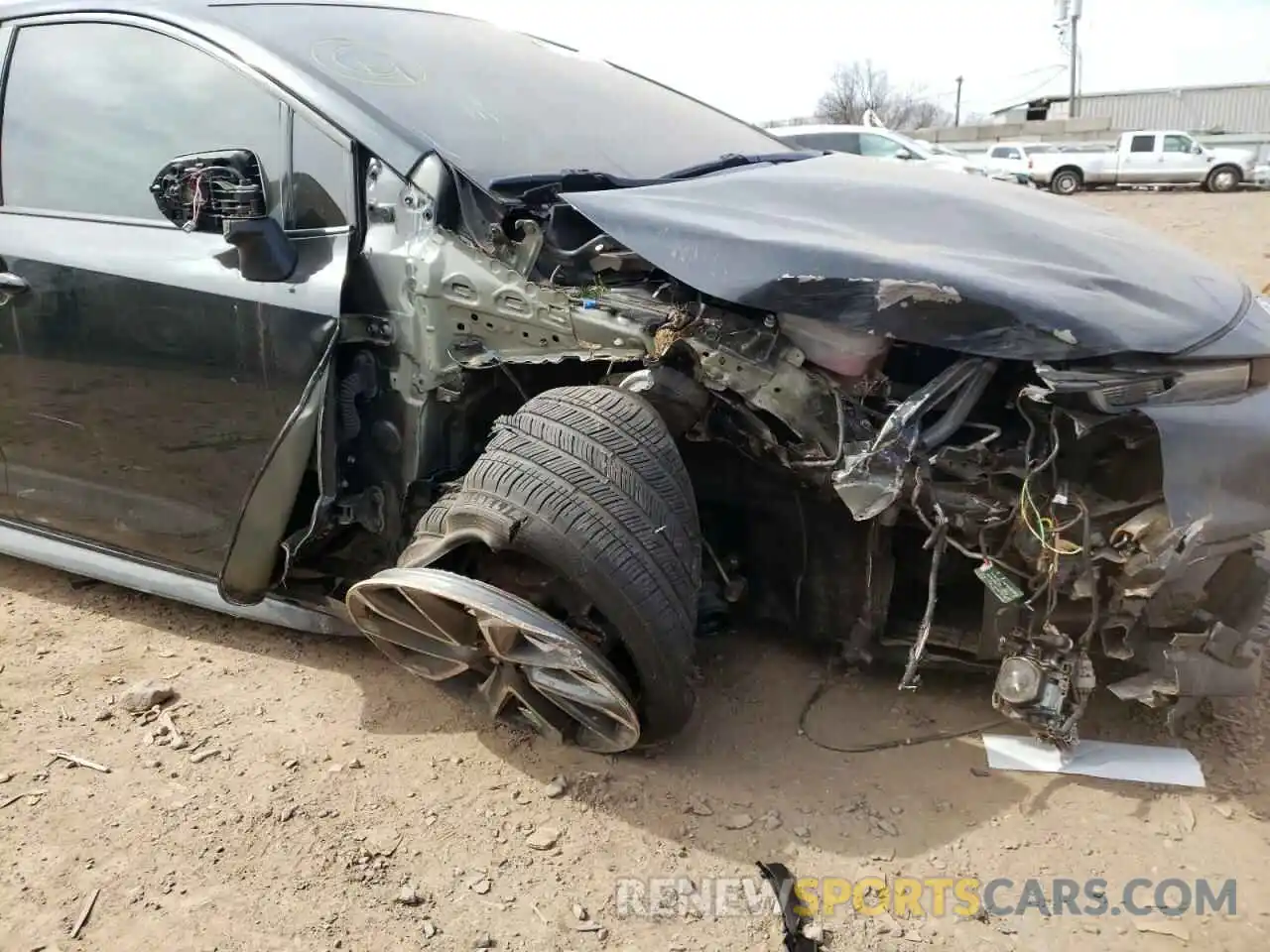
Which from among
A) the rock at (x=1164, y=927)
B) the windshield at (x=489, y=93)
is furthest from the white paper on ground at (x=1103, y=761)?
the windshield at (x=489, y=93)

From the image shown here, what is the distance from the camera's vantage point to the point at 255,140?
2410 millimetres

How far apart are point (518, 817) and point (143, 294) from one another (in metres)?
1.59

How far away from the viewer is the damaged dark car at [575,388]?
78.0 inches

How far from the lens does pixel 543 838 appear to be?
2029 mm

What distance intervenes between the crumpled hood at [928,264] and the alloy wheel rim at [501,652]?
0.79m

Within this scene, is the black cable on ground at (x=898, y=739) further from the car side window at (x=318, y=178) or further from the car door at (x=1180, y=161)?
the car door at (x=1180, y=161)

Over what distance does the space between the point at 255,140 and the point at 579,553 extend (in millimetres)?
1367

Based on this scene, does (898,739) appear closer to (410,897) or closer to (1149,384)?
(1149,384)

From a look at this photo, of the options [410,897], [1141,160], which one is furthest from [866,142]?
[410,897]

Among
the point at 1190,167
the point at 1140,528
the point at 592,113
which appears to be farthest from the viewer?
the point at 1190,167

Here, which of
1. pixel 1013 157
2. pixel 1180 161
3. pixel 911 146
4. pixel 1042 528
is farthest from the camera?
pixel 1013 157

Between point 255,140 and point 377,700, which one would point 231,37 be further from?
point 377,700

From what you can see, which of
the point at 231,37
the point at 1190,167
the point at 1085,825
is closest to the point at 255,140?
the point at 231,37

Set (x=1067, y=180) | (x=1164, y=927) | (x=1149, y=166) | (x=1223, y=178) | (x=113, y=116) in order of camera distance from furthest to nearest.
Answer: (x=1067, y=180)
(x=1149, y=166)
(x=1223, y=178)
(x=113, y=116)
(x=1164, y=927)
